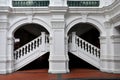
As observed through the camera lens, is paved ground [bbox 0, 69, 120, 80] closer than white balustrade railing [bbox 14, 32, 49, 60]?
Yes

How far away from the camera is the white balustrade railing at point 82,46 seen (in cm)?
1059

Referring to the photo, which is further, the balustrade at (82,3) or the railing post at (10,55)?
the balustrade at (82,3)

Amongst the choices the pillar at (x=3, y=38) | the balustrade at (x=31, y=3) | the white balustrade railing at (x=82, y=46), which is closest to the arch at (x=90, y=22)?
the white balustrade railing at (x=82, y=46)

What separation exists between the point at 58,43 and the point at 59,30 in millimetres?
767

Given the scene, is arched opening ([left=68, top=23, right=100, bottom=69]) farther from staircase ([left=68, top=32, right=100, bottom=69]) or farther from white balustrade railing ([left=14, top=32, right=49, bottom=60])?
white balustrade railing ([left=14, top=32, right=49, bottom=60])

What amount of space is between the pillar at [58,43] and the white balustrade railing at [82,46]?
0.88 m

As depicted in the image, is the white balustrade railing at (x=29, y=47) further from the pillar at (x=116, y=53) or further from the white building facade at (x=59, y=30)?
the pillar at (x=116, y=53)

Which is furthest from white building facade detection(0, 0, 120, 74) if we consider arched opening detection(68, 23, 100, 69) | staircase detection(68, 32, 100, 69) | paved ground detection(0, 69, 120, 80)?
arched opening detection(68, 23, 100, 69)

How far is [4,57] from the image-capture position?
9734 millimetres

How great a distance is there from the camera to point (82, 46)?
10703mm

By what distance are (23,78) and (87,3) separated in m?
5.93

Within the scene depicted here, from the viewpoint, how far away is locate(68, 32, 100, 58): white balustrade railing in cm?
1059

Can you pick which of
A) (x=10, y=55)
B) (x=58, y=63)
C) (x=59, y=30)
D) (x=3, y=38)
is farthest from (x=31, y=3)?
(x=58, y=63)

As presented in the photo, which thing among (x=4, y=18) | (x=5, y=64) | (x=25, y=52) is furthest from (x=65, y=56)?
(x=4, y=18)
